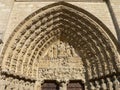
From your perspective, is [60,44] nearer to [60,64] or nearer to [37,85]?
[60,64]

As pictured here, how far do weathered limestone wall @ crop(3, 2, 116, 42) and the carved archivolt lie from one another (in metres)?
0.13

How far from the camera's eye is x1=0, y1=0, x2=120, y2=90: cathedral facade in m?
6.06

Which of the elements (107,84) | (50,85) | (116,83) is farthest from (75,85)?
(116,83)

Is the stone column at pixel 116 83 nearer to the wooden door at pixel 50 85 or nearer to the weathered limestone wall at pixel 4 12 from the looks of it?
the wooden door at pixel 50 85

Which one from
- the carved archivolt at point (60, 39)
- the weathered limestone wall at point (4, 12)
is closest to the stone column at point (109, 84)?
the carved archivolt at point (60, 39)

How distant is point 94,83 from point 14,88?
6.70ft

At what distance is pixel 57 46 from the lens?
285 inches

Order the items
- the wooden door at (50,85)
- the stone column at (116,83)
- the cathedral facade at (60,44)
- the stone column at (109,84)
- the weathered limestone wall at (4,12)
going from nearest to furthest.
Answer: the stone column at (116,83) → the stone column at (109,84) → the cathedral facade at (60,44) → the weathered limestone wall at (4,12) → the wooden door at (50,85)

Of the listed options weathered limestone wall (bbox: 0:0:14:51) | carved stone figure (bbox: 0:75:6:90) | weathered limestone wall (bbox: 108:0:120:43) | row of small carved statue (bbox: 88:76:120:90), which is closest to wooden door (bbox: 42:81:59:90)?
row of small carved statue (bbox: 88:76:120:90)

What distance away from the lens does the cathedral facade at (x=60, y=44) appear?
606 centimetres

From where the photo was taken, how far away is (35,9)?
22.4 ft

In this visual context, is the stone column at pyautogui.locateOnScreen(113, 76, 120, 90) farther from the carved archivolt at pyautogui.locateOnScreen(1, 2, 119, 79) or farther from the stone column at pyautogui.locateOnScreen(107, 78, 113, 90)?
the carved archivolt at pyautogui.locateOnScreen(1, 2, 119, 79)

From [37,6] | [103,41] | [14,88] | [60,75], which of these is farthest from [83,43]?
[14,88]

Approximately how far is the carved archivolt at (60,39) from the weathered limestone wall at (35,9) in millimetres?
133
